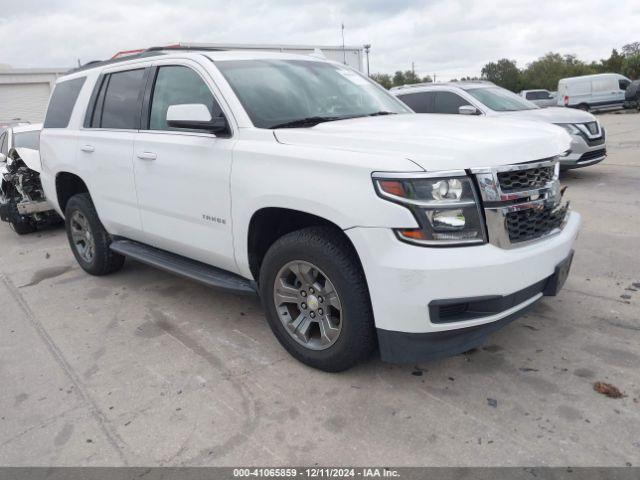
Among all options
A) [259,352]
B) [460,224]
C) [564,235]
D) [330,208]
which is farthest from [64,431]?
[564,235]

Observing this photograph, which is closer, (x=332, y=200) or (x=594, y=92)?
(x=332, y=200)

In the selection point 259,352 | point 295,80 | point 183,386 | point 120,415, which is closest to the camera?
point 120,415

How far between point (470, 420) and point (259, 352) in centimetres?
150

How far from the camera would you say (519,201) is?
113 inches

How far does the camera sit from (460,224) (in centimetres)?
272

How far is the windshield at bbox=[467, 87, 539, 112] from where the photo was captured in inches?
375

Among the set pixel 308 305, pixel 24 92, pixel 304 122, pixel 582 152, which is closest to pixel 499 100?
pixel 582 152

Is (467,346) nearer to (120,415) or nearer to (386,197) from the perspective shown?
(386,197)

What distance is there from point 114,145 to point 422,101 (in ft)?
22.1

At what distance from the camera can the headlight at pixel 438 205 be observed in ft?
8.80

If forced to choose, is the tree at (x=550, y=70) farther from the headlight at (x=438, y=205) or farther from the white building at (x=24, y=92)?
the headlight at (x=438, y=205)

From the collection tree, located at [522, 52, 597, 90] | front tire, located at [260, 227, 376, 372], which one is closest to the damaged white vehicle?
front tire, located at [260, 227, 376, 372]

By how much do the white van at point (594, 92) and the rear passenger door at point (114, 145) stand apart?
1036 inches

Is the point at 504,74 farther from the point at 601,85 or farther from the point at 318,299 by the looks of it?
the point at 318,299
